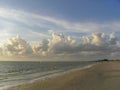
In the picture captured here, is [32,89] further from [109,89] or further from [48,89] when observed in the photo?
[109,89]

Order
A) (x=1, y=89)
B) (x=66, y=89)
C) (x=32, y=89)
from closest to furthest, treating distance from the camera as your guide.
A: (x=66, y=89) < (x=32, y=89) < (x=1, y=89)

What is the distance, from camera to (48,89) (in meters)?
17.6

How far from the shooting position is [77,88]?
16.9 meters

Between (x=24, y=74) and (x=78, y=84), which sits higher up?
(x=24, y=74)

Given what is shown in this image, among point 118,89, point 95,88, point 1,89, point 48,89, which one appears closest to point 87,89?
point 95,88

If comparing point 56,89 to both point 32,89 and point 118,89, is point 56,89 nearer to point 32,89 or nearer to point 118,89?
point 32,89

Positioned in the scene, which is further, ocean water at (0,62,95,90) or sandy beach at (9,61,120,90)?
ocean water at (0,62,95,90)

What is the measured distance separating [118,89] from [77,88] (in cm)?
298

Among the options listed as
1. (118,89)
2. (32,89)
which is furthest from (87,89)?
(32,89)

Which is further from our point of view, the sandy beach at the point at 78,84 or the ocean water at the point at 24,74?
the ocean water at the point at 24,74

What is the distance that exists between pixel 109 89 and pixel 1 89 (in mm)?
9478

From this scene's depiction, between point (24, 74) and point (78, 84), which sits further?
point (24, 74)

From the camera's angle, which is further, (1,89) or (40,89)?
(1,89)

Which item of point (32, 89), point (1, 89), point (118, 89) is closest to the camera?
point (118, 89)
